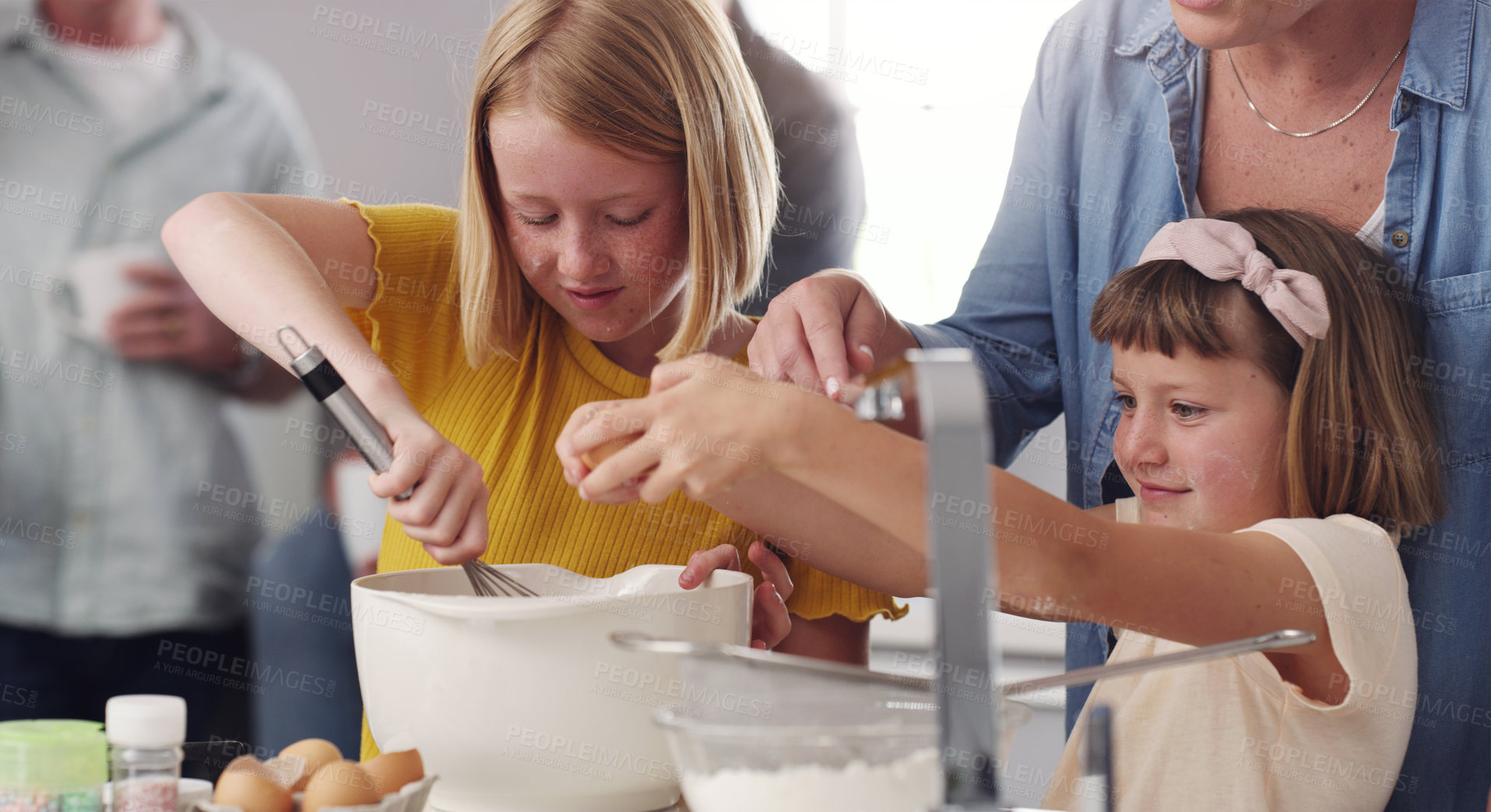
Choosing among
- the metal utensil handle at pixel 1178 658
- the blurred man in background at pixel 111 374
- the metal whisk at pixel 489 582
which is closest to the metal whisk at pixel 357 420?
the metal whisk at pixel 489 582

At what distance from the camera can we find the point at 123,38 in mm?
1941

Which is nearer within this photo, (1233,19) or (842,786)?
(842,786)

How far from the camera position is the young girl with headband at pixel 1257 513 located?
931 mm

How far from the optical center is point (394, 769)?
0.59 meters

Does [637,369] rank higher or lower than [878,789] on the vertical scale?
higher

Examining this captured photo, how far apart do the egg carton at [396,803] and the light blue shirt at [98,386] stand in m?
1.46

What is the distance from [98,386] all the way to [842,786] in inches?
68.3

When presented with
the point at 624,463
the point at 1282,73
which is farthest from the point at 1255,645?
the point at 1282,73

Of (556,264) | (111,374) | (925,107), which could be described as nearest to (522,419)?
(556,264)

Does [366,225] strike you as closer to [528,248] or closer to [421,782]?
[528,248]

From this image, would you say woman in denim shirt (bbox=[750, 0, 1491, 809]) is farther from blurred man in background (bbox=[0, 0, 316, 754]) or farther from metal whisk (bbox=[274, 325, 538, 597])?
blurred man in background (bbox=[0, 0, 316, 754])

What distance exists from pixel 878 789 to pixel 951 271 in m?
2.30

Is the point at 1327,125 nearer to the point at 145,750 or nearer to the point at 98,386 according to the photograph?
the point at 145,750

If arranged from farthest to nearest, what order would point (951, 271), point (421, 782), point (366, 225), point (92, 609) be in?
point (951, 271)
point (92, 609)
point (366, 225)
point (421, 782)
